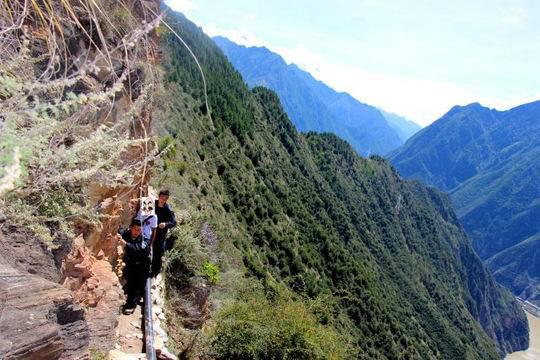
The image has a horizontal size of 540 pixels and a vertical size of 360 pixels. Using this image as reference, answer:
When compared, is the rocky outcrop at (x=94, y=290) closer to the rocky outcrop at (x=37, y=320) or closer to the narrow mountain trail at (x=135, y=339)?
the narrow mountain trail at (x=135, y=339)

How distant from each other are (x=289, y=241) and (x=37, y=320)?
4829cm

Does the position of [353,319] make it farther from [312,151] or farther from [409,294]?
[312,151]

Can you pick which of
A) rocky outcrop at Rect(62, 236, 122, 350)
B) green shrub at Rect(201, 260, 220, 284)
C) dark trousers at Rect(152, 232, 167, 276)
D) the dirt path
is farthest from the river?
Answer: rocky outcrop at Rect(62, 236, 122, 350)

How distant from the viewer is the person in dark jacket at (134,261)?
243 inches

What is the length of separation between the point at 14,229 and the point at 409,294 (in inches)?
3601

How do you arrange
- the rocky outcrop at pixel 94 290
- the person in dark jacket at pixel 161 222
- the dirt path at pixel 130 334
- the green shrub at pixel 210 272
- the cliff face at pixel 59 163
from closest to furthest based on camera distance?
the cliff face at pixel 59 163 → the rocky outcrop at pixel 94 290 → the dirt path at pixel 130 334 → the person in dark jacket at pixel 161 222 → the green shrub at pixel 210 272

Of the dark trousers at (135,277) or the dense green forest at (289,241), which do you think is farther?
the dense green forest at (289,241)

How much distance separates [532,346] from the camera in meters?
172

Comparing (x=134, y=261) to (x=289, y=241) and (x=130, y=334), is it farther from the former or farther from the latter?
(x=289, y=241)

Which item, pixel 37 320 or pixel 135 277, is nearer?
pixel 37 320

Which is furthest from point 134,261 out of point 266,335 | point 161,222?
point 266,335

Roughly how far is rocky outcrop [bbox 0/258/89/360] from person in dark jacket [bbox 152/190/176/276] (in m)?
3.31

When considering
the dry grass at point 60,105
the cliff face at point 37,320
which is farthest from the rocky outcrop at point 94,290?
the cliff face at point 37,320

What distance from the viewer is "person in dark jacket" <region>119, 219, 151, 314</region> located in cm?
617
